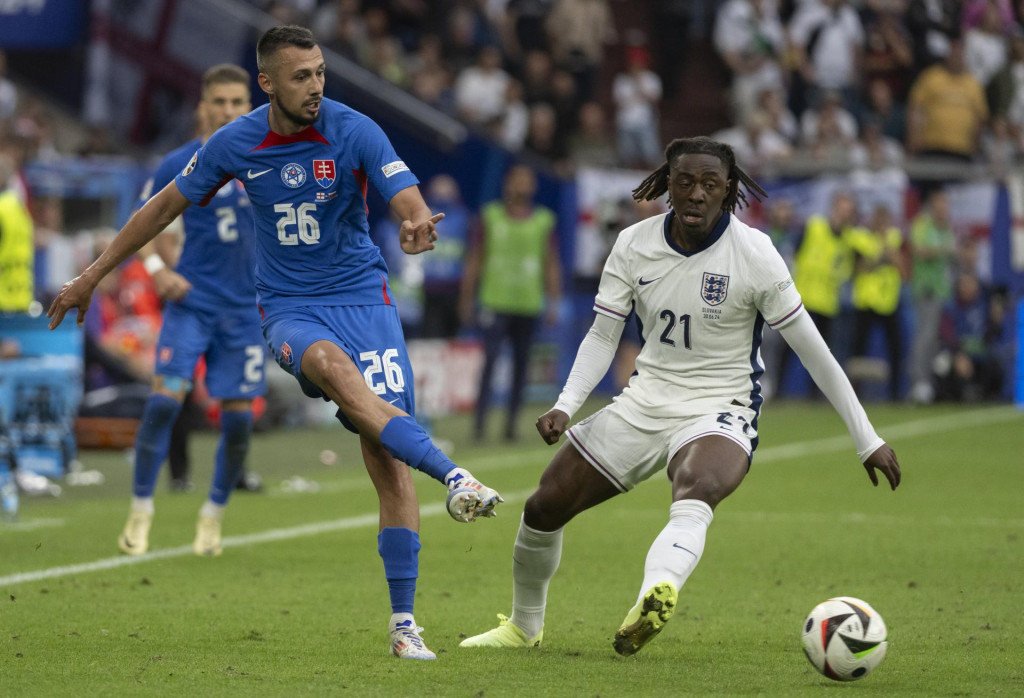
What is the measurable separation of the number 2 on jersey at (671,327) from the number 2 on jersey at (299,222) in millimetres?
1341

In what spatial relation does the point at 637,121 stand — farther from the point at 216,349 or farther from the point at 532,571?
the point at 532,571

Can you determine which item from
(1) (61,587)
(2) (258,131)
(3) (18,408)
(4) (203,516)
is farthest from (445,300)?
(2) (258,131)

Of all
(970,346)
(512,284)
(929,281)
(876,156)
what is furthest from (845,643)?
(876,156)

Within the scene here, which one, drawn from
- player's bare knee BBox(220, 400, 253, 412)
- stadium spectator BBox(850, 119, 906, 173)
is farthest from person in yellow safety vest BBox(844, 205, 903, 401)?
player's bare knee BBox(220, 400, 253, 412)

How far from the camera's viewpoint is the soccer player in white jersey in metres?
A: 5.90

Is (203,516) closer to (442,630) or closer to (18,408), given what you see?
(442,630)

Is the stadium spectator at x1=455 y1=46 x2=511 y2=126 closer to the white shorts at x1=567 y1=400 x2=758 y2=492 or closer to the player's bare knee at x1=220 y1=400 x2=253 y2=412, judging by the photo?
the player's bare knee at x1=220 y1=400 x2=253 y2=412

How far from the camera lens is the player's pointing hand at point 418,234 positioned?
5.59 metres

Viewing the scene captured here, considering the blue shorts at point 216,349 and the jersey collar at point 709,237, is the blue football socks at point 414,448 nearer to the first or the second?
the jersey collar at point 709,237

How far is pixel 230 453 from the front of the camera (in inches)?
358

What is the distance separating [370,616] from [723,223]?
230 cm

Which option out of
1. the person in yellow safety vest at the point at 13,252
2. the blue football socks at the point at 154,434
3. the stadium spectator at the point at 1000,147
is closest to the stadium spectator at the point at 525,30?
the stadium spectator at the point at 1000,147

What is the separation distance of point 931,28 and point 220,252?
578 inches

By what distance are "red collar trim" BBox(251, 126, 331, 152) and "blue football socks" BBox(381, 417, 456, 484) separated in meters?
1.17
